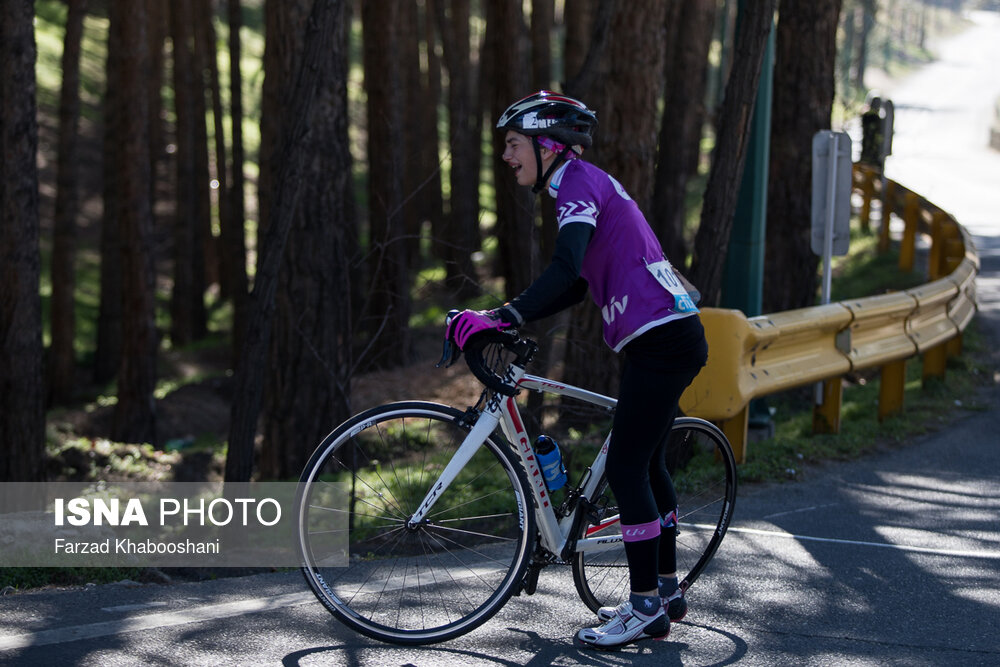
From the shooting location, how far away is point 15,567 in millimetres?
5527

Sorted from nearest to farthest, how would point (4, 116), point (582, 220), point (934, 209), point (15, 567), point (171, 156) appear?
1. point (582, 220)
2. point (15, 567)
3. point (4, 116)
4. point (934, 209)
5. point (171, 156)

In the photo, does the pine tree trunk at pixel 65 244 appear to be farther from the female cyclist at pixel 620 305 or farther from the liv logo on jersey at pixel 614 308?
the liv logo on jersey at pixel 614 308

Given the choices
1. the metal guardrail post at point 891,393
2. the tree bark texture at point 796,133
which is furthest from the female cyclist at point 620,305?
the tree bark texture at point 796,133

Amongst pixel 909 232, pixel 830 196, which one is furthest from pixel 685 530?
pixel 909 232

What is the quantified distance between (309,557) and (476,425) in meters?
0.85

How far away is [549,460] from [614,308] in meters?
0.69

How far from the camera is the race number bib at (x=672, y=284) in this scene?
4422mm

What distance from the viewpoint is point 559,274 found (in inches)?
168

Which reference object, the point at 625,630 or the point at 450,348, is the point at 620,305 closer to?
the point at 450,348

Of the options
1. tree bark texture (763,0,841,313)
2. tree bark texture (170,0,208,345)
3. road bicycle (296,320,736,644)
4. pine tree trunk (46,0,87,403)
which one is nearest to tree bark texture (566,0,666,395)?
tree bark texture (763,0,841,313)

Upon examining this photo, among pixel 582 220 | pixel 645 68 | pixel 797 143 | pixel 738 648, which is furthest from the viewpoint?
pixel 797 143

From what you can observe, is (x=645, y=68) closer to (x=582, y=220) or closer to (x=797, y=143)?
(x=797, y=143)

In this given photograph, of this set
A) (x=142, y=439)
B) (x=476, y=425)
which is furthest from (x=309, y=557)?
(x=142, y=439)

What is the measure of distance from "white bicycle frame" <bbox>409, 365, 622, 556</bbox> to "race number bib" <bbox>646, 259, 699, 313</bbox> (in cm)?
51
